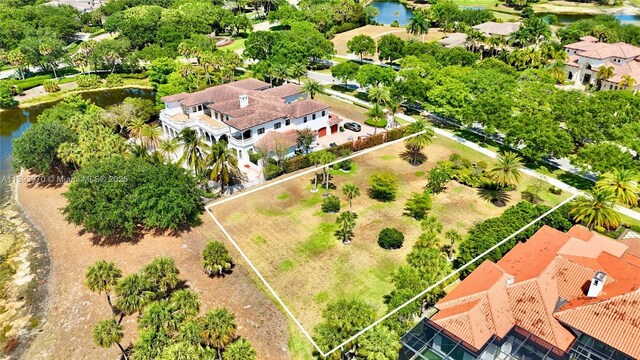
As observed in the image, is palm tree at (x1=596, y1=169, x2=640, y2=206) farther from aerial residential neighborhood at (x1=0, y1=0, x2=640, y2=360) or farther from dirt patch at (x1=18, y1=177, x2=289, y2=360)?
dirt patch at (x1=18, y1=177, x2=289, y2=360)

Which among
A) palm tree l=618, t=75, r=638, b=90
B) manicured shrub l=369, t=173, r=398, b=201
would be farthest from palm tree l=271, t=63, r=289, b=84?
palm tree l=618, t=75, r=638, b=90

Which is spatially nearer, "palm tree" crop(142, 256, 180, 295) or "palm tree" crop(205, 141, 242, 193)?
"palm tree" crop(142, 256, 180, 295)

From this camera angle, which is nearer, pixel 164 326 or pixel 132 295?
pixel 164 326

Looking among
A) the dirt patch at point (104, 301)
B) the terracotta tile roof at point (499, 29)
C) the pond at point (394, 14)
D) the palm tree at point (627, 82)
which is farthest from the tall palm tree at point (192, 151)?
the pond at point (394, 14)

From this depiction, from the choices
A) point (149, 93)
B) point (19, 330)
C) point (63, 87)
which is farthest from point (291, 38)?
point (19, 330)

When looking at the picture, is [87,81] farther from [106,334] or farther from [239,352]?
[239,352]

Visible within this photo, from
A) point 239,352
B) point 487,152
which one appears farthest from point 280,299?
point 487,152

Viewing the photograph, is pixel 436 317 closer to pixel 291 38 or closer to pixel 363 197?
pixel 363 197
